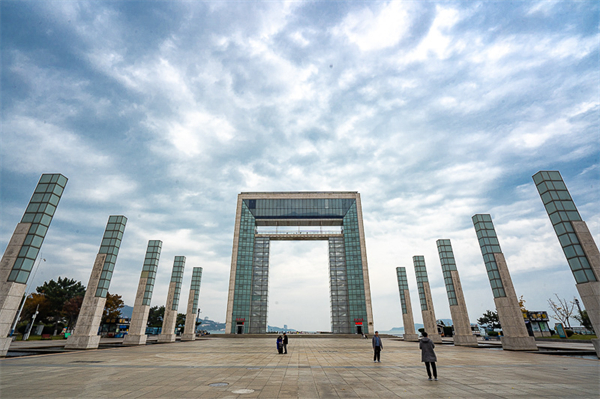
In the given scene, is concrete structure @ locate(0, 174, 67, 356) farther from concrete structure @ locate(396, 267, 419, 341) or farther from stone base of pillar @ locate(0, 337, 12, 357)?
concrete structure @ locate(396, 267, 419, 341)

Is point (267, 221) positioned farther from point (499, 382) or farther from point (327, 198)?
point (499, 382)

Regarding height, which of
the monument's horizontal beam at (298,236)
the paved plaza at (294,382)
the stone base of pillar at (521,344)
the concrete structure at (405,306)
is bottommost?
the paved plaza at (294,382)

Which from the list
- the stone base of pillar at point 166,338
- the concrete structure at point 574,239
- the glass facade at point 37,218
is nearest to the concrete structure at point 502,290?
the concrete structure at point 574,239

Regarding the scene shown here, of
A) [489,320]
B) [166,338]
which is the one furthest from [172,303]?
[489,320]

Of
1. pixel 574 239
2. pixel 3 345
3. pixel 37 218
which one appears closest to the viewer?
pixel 3 345

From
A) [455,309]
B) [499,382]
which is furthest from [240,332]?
[499,382]

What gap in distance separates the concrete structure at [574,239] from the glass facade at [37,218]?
4359 centimetres

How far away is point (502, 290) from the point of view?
2989 cm

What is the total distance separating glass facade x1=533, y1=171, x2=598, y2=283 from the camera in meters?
21.3

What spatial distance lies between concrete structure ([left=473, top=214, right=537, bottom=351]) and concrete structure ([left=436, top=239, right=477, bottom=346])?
29.0 ft

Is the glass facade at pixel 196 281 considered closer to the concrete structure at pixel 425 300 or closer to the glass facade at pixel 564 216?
the concrete structure at pixel 425 300

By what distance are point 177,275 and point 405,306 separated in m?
42.9

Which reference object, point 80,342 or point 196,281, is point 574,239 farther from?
point 196,281

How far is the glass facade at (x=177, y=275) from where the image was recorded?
47791mm
